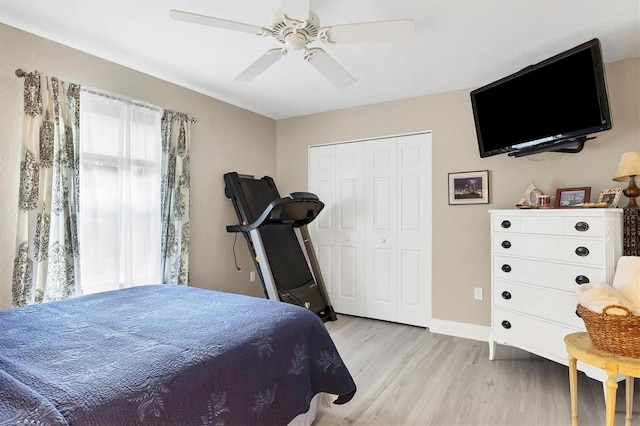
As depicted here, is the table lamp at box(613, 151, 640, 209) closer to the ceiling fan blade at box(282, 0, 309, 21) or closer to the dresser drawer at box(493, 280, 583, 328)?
the dresser drawer at box(493, 280, 583, 328)

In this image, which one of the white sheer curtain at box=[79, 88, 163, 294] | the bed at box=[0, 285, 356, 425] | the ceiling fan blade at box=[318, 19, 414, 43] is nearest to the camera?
the bed at box=[0, 285, 356, 425]

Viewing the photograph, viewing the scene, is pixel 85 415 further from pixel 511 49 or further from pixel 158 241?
pixel 511 49

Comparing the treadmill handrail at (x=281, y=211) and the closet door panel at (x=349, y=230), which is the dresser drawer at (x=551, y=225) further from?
the treadmill handrail at (x=281, y=211)

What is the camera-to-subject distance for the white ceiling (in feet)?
6.67

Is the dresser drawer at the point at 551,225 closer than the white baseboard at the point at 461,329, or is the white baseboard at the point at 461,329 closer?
the dresser drawer at the point at 551,225

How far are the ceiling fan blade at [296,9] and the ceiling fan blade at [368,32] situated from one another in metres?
0.17

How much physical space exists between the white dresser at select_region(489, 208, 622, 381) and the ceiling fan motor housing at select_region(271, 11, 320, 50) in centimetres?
197

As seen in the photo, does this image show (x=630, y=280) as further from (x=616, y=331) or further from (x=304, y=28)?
→ (x=304, y=28)

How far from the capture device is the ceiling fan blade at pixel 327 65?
6.64ft

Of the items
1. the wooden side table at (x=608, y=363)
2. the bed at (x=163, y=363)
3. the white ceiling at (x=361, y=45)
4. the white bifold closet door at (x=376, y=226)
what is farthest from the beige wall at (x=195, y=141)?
the wooden side table at (x=608, y=363)

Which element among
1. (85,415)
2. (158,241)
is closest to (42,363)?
(85,415)

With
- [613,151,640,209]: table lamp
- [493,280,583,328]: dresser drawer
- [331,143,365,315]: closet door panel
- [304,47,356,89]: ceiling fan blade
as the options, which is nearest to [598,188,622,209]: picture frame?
[613,151,640,209]: table lamp

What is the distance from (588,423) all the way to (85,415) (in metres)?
2.47

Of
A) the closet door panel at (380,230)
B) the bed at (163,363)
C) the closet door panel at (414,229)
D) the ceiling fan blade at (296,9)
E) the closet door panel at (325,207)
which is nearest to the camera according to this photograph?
the bed at (163,363)
